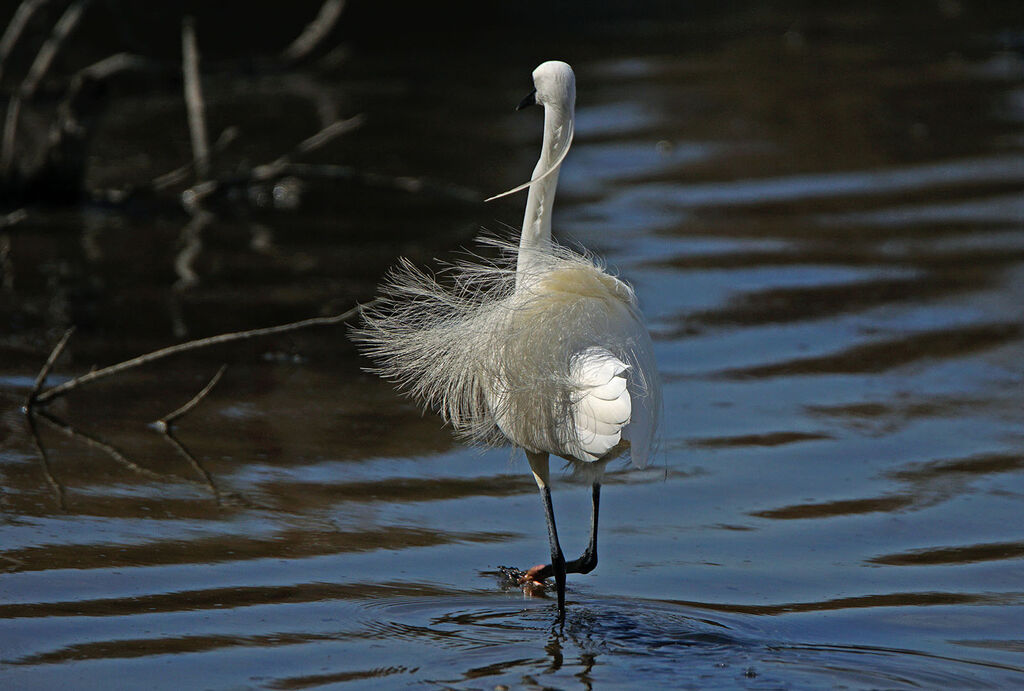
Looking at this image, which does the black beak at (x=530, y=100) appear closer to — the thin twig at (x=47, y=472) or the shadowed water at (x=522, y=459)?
the shadowed water at (x=522, y=459)

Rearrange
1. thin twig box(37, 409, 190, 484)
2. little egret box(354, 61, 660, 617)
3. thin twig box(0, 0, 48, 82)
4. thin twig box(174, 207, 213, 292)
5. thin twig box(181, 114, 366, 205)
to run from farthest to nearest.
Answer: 1. thin twig box(0, 0, 48, 82)
2. thin twig box(181, 114, 366, 205)
3. thin twig box(174, 207, 213, 292)
4. thin twig box(37, 409, 190, 484)
5. little egret box(354, 61, 660, 617)

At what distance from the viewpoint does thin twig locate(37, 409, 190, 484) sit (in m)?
5.80

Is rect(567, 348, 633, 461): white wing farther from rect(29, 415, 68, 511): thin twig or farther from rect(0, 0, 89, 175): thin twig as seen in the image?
rect(0, 0, 89, 175): thin twig

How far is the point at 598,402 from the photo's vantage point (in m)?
4.16

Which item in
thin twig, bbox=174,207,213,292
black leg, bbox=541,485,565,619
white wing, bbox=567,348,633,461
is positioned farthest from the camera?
thin twig, bbox=174,207,213,292

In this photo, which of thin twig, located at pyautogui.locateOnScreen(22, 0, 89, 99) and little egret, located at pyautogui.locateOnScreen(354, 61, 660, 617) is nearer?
little egret, located at pyautogui.locateOnScreen(354, 61, 660, 617)

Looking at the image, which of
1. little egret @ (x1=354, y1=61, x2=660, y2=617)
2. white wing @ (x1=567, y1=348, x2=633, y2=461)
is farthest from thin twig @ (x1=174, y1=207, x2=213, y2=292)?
white wing @ (x1=567, y1=348, x2=633, y2=461)

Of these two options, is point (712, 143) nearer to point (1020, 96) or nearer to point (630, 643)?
point (1020, 96)

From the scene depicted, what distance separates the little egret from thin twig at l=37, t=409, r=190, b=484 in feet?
4.52

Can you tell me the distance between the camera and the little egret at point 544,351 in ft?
14.1

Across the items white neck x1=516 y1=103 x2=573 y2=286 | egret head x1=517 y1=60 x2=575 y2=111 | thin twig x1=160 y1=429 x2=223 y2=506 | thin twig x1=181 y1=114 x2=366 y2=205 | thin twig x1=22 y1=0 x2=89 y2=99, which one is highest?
thin twig x1=22 y1=0 x2=89 y2=99

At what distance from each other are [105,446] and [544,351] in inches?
101

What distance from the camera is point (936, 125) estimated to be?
14.1 m

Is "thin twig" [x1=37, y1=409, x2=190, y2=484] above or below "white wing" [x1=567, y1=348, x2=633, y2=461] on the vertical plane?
below
